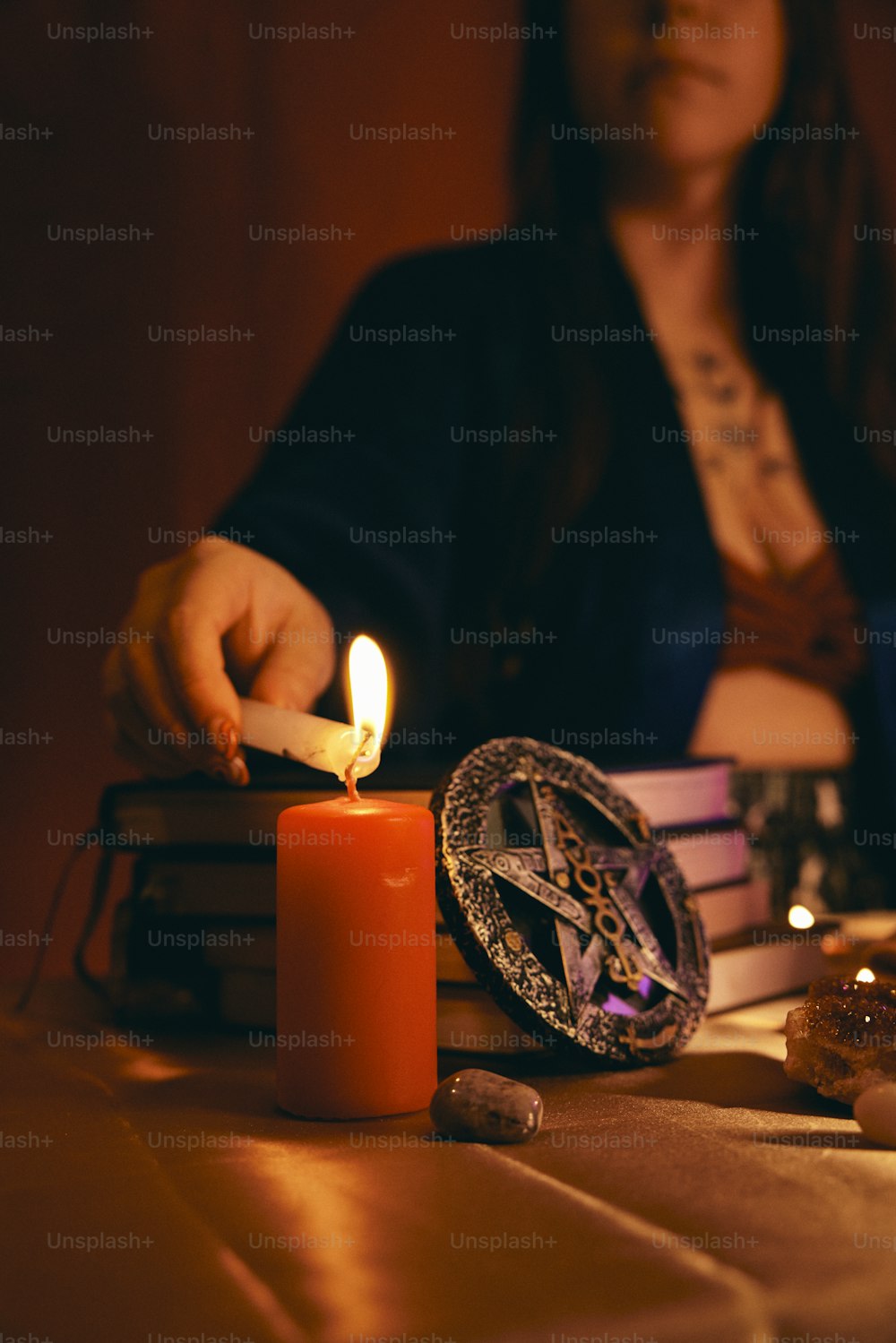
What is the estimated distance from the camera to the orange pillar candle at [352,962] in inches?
21.0

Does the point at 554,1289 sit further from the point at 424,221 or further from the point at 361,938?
the point at 424,221

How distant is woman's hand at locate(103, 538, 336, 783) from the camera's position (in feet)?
→ 2.34

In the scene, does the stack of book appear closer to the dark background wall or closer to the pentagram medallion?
the pentagram medallion

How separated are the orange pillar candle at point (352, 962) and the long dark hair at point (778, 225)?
830mm

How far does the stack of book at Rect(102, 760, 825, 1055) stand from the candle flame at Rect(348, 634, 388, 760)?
0.13 m

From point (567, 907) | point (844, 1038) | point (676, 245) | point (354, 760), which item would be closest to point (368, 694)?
point (354, 760)

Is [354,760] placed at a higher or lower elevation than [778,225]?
lower

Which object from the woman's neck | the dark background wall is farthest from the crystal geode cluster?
the dark background wall

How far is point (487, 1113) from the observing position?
1.61ft

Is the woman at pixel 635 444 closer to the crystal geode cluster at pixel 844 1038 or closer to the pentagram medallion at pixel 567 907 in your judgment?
the pentagram medallion at pixel 567 907

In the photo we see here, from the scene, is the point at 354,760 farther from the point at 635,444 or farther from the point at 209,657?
the point at 635,444

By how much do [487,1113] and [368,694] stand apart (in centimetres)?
20

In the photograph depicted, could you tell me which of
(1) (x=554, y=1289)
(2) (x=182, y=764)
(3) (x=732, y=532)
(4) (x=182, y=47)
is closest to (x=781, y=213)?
(3) (x=732, y=532)

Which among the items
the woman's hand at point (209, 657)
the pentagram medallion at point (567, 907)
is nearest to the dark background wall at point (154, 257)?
the woman's hand at point (209, 657)
